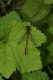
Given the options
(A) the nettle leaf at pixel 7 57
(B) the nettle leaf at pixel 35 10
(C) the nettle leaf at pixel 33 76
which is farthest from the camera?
(B) the nettle leaf at pixel 35 10

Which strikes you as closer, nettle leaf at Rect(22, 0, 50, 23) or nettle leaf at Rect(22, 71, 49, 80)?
nettle leaf at Rect(22, 71, 49, 80)

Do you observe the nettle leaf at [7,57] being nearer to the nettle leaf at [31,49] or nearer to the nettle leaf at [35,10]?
the nettle leaf at [31,49]

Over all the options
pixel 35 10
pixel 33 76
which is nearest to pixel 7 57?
pixel 33 76

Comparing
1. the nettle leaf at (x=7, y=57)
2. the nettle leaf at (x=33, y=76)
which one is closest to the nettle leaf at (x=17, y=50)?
the nettle leaf at (x=7, y=57)

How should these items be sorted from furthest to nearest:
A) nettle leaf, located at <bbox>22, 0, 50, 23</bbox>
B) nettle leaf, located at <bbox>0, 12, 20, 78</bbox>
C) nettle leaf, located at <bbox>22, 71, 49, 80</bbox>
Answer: nettle leaf, located at <bbox>22, 0, 50, 23</bbox>, nettle leaf, located at <bbox>22, 71, 49, 80</bbox>, nettle leaf, located at <bbox>0, 12, 20, 78</bbox>

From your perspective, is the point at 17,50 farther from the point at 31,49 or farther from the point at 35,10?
the point at 35,10

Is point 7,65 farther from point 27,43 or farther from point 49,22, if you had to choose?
point 49,22

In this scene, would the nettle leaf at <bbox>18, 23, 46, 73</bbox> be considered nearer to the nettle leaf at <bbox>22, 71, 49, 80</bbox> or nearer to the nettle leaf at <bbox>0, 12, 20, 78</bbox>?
the nettle leaf at <bbox>0, 12, 20, 78</bbox>

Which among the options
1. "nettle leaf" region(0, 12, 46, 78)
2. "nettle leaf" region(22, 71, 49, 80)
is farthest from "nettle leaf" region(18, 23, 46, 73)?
"nettle leaf" region(22, 71, 49, 80)

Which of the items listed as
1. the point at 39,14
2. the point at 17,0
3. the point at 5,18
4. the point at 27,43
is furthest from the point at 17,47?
the point at 17,0

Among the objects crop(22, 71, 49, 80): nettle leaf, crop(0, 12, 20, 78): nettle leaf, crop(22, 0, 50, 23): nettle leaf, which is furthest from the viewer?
crop(22, 0, 50, 23): nettle leaf

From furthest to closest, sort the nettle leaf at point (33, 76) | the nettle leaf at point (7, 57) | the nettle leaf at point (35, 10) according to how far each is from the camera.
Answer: the nettle leaf at point (35, 10) < the nettle leaf at point (33, 76) < the nettle leaf at point (7, 57)
